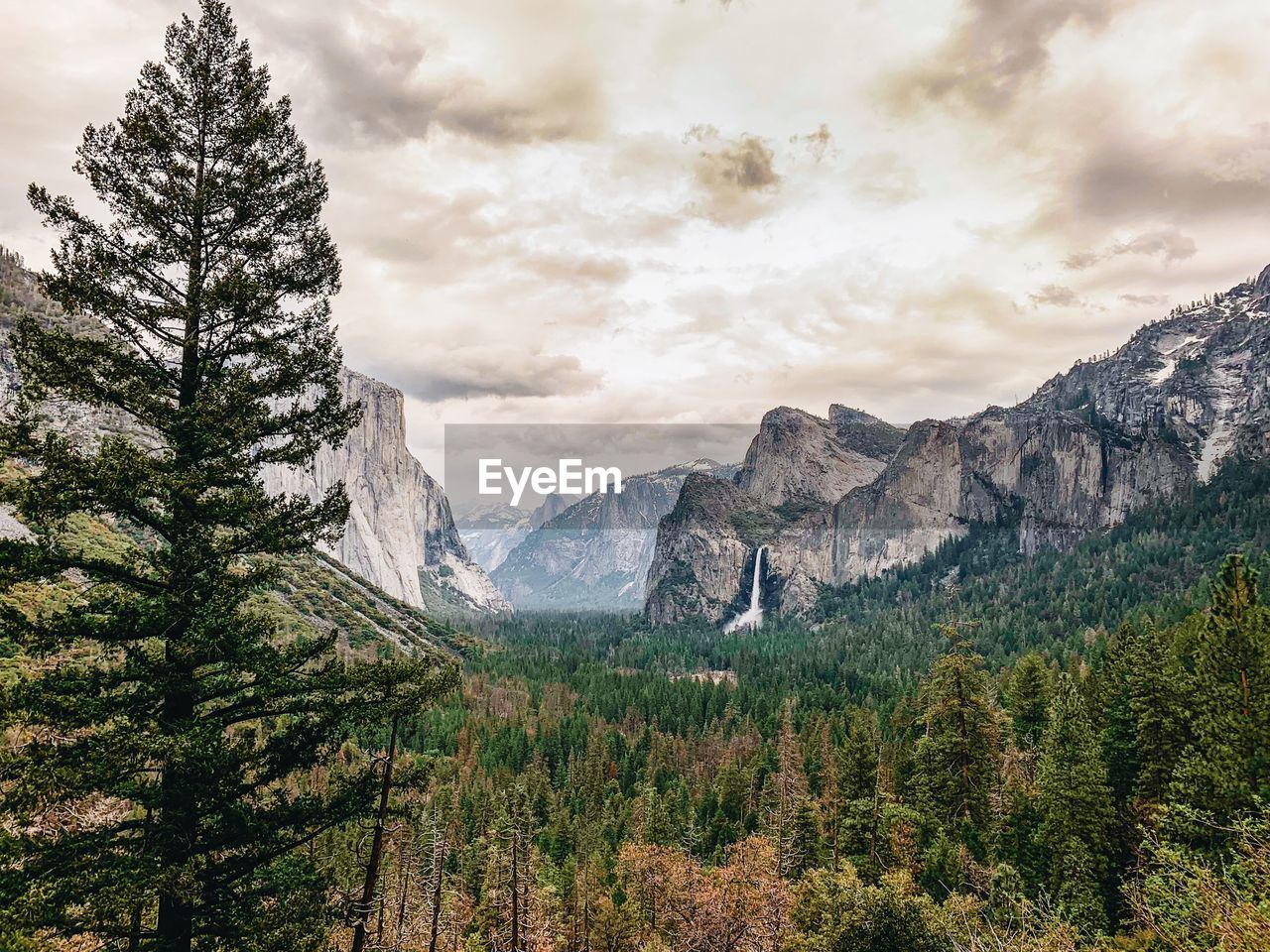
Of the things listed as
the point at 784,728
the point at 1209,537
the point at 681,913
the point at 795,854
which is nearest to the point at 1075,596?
the point at 1209,537

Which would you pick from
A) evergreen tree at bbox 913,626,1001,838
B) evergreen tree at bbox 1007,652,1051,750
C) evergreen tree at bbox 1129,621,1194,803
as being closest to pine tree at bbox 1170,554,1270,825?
evergreen tree at bbox 1129,621,1194,803

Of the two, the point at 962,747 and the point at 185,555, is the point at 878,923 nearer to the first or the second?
the point at 962,747

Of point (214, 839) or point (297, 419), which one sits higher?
point (297, 419)

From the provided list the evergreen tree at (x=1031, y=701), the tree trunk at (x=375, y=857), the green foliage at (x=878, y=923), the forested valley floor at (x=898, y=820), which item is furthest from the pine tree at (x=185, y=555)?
the evergreen tree at (x=1031, y=701)

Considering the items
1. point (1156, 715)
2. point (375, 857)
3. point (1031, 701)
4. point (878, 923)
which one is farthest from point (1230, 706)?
point (1031, 701)

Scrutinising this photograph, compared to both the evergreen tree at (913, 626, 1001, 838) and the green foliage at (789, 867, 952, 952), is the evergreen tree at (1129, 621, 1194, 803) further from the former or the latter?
the green foliage at (789, 867, 952, 952)

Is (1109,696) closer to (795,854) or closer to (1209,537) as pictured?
(795,854)
